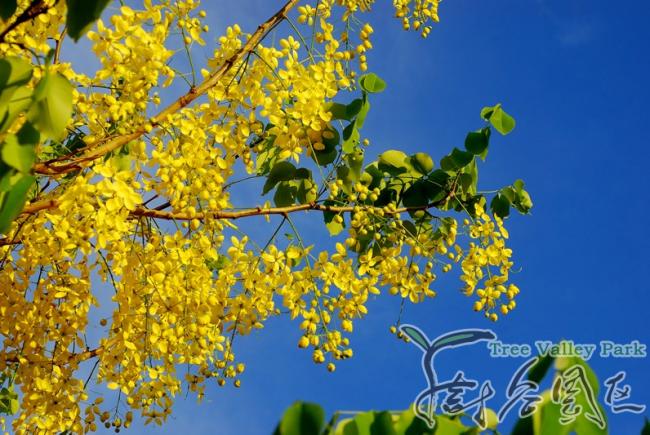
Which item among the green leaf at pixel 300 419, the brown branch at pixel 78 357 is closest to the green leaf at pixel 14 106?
the green leaf at pixel 300 419

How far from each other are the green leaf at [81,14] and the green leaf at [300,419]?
2.53 feet

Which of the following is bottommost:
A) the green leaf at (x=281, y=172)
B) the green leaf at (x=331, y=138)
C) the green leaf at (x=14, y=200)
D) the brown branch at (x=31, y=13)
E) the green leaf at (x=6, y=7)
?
the green leaf at (x=14, y=200)

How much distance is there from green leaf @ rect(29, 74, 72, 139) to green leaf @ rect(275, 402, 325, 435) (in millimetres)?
755

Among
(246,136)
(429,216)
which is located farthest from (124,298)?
(429,216)

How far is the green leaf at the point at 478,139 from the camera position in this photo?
2789 mm

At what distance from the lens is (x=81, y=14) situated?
141 cm

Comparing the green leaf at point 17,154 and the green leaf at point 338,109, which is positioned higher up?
the green leaf at point 338,109

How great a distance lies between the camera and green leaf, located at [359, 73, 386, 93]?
2.71 meters

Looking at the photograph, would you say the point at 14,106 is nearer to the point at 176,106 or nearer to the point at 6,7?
the point at 6,7

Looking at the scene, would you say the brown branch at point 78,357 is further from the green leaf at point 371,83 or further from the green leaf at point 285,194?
the green leaf at point 371,83

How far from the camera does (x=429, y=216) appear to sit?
2990mm

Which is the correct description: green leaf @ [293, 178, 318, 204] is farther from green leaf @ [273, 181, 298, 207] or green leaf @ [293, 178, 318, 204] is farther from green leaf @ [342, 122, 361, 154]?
green leaf @ [342, 122, 361, 154]

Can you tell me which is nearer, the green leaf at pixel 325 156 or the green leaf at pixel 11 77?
the green leaf at pixel 11 77

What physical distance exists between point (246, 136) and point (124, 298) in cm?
67
